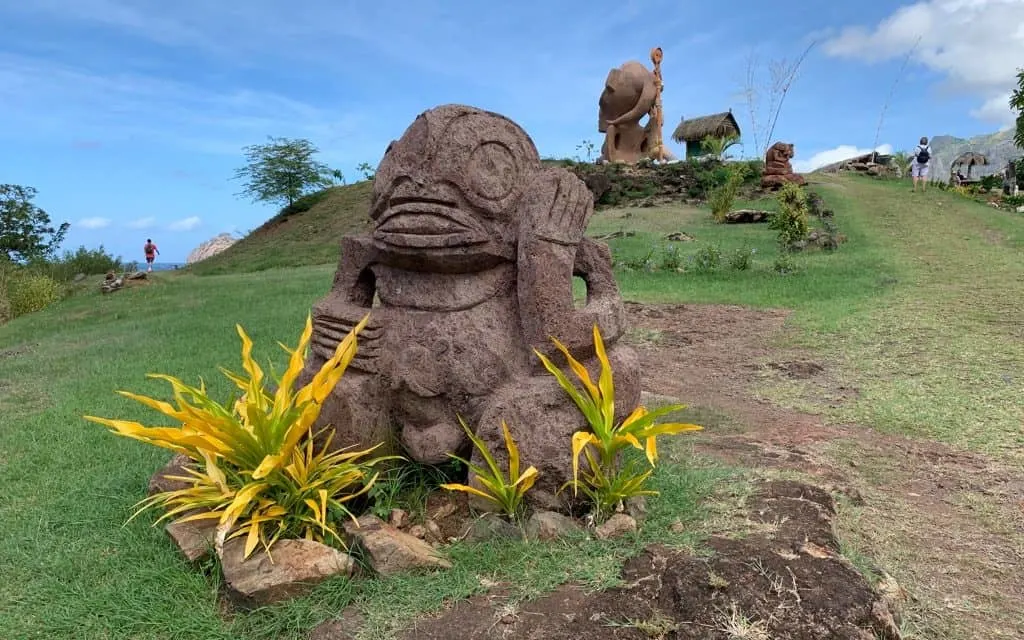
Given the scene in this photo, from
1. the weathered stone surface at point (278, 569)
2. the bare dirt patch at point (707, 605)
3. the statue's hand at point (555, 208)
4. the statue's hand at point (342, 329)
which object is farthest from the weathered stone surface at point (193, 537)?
the statue's hand at point (555, 208)

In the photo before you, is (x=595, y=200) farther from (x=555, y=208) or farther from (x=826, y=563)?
(x=826, y=563)

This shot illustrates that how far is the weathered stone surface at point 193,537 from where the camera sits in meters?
2.63

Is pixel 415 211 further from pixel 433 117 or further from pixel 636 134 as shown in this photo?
pixel 636 134

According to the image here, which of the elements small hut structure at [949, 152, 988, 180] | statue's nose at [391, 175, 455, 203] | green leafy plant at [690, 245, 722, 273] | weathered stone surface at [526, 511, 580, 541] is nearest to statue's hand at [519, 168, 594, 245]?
statue's nose at [391, 175, 455, 203]

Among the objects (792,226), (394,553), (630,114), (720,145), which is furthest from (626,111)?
(394,553)

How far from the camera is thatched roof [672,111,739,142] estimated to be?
963 inches

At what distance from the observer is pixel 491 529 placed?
268 cm

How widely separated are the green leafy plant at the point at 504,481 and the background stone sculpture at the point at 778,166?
16852mm

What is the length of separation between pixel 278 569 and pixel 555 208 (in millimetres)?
1692

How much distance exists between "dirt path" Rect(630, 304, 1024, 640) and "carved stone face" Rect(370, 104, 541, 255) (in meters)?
1.72

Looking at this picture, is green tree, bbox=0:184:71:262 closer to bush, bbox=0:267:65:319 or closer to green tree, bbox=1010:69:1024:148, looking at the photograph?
bush, bbox=0:267:65:319

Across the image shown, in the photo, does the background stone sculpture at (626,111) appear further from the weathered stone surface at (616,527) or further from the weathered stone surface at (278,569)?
the weathered stone surface at (278,569)

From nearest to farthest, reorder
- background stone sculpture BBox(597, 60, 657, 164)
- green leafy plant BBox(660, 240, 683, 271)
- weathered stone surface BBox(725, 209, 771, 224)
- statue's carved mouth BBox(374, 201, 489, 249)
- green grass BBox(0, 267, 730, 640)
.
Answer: green grass BBox(0, 267, 730, 640), statue's carved mouth BBox(374, 201, 489, 249), green leafy plant BBox(660, 240, 683, 271), weathered stone surface BBox(725, 209, 771, 224), background stone sculpture BBox(597, 60, 657, 164)

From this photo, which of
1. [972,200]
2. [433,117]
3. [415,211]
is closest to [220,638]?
[415,211]
